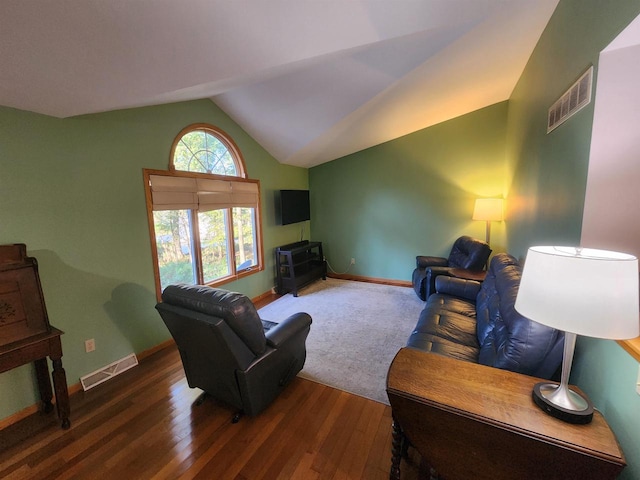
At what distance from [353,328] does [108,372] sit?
7.85ft

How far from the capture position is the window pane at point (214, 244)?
3305 mm

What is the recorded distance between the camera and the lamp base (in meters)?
0.98

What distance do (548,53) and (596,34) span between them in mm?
990

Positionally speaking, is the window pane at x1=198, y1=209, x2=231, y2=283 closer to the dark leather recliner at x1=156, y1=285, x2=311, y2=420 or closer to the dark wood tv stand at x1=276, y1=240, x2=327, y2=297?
the dark wood tv stand at x1=276, y1=240, x2=327, y2=297

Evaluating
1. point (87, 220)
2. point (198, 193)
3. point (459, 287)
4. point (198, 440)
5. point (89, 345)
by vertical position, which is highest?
point (198, 193)

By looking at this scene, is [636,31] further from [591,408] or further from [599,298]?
[591,408]

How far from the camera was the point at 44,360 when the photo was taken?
1.93 metres

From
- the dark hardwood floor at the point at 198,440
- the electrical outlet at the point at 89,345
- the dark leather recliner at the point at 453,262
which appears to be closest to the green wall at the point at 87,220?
the electrical outlet at the point at 89,345

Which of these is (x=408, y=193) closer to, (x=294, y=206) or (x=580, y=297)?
(x=294, y=206)

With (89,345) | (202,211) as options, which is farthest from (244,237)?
(89,345)

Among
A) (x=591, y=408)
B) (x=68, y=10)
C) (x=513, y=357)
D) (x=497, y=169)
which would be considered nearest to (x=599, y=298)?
(x=591, y=408)

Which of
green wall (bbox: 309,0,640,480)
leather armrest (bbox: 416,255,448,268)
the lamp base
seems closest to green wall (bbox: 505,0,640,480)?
green wall (bbox: 309,0,640,480)

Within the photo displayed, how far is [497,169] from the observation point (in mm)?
4008

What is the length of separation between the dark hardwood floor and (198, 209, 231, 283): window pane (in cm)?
150
